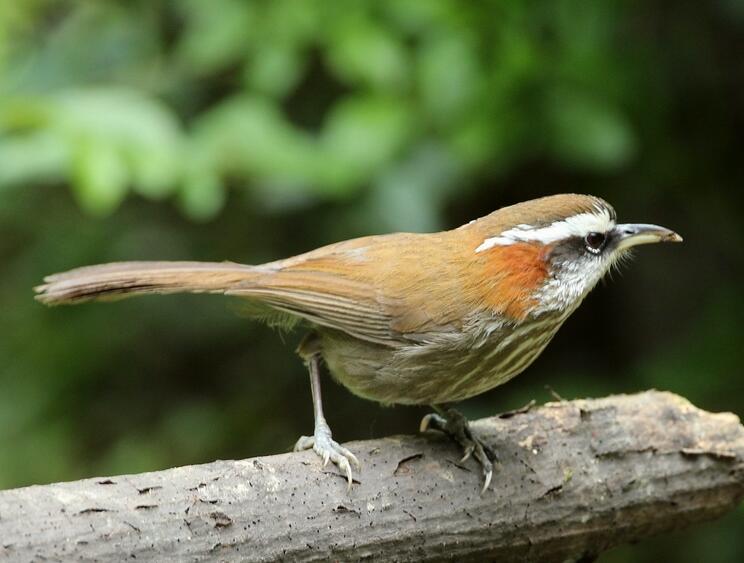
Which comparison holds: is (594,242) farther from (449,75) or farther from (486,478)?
(449,75)

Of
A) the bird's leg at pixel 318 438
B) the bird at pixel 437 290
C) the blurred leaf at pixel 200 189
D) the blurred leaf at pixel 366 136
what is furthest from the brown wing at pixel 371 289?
the blurred leaf at pixel 366 136

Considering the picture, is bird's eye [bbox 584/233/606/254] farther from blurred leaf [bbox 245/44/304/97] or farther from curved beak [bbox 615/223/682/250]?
blurred leaf [bbox 245/44/304/97]

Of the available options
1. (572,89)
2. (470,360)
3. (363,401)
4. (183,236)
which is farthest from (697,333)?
(183,236)

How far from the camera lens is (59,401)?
592 cm

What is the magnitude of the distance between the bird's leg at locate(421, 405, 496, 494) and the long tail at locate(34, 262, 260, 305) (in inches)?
33.4

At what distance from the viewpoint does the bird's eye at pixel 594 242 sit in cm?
372

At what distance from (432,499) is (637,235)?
1184mm

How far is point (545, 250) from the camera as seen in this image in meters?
3.67

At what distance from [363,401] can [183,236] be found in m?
1.38

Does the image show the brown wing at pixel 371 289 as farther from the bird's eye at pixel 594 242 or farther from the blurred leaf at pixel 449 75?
the blurred leaf at pixel 449 75

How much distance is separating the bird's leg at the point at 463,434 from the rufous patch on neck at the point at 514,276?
479 millimetres

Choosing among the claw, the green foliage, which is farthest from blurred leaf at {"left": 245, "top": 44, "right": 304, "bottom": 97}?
the claw

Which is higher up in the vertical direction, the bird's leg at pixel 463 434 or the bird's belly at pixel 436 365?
the bird's belly at pixel 436 365

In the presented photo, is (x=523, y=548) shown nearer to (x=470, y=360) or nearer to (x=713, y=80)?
(x=470, y=360)
